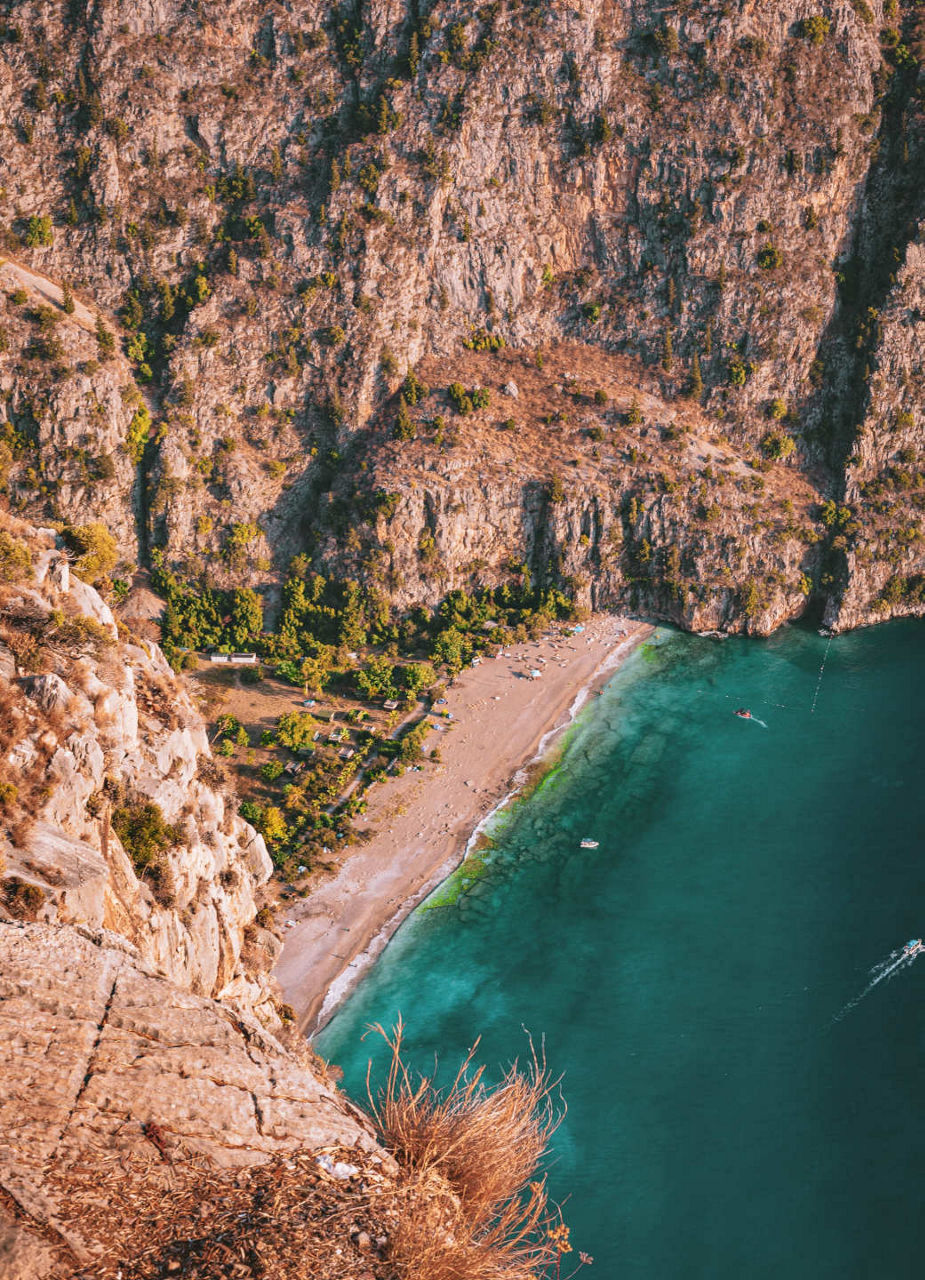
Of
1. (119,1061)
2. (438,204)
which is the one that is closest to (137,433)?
(438,204)

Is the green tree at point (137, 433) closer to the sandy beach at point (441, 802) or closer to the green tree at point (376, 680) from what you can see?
the green tree at point (376, 680)

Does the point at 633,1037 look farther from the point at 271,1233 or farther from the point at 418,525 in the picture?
the point at 418,525

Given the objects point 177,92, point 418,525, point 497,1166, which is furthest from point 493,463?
point 497,1166

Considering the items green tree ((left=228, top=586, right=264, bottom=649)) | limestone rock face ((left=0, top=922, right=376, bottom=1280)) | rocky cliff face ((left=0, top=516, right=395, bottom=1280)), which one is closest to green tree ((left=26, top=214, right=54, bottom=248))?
green tree ((left=228, top=586, right=264, bottom=649))

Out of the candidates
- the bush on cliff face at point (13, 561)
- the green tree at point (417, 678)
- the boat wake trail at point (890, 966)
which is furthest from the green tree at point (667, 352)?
the bush on cliff face at point (13, 561)

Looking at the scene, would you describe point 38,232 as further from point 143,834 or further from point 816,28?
point 143,834

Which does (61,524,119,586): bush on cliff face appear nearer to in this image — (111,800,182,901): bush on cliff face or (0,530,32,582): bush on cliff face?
(0,530,32,582): bush on cliff face
